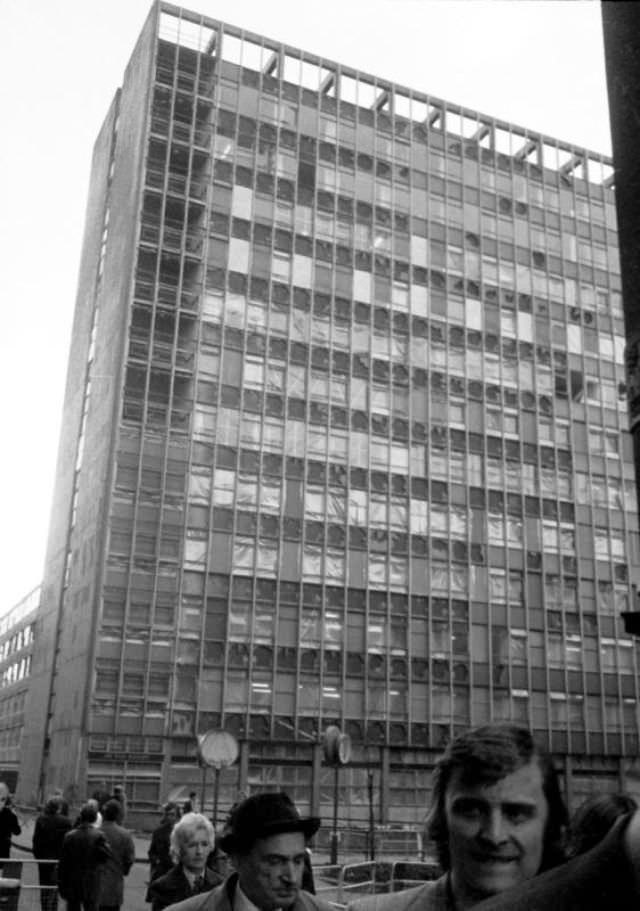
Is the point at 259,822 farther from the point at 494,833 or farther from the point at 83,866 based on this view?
the point at 83,866

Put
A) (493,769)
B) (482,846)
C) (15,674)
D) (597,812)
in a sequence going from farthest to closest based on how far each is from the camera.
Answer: (15,674), (597,812), (493,769), (482,846)

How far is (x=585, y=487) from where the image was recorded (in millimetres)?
61188

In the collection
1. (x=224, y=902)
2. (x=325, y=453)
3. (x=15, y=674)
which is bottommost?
(x=224, y=902)

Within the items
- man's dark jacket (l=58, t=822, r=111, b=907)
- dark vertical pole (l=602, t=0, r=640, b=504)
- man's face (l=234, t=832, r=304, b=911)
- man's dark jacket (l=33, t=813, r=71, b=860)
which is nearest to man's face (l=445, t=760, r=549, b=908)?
dark vertical pole (l=602, t=0, r=640, b=504)

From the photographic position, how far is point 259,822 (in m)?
4.02

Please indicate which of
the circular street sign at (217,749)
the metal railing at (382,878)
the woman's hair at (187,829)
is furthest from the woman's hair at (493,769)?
the circular street sign at (217,749)

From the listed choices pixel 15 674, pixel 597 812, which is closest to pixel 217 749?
pixel 597 812

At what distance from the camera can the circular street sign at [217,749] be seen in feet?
52.0

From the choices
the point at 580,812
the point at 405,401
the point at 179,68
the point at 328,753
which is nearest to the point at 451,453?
the point at 405,401

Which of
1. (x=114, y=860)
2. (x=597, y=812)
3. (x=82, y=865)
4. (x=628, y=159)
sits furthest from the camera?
(x=114, y=860)

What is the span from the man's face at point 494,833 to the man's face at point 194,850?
4200 mm

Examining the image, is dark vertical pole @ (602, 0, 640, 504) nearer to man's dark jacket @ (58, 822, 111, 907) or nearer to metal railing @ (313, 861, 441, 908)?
man's dark jacket @ (58, 822, 111, 907)

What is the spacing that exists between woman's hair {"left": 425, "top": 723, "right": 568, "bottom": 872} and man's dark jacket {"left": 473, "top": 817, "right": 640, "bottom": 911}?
1429 millimetres

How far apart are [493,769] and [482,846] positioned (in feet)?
0.62
